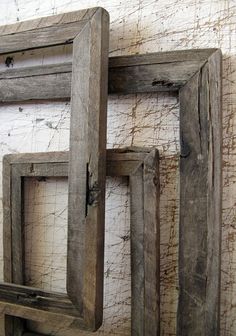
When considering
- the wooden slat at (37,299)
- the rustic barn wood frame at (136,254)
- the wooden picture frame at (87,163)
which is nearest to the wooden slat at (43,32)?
the wooden picture frame at (87,163)

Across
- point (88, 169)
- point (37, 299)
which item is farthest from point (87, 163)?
point (37, 299)

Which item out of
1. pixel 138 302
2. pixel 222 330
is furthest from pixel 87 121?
pixel 222 330

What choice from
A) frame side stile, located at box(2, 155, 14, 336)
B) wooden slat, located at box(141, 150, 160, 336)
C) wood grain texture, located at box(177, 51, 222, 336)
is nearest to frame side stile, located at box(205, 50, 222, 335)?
wood grain texture, located at box(177, 51, 222, 336)

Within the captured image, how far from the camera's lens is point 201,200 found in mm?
647

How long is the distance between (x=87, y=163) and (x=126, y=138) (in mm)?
135

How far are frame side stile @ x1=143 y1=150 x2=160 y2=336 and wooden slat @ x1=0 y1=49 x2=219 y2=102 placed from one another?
16cm

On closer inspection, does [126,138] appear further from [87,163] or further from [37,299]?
[37,299]

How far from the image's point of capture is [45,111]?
82 cm

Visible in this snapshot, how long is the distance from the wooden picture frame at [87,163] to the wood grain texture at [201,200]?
17 centimetres

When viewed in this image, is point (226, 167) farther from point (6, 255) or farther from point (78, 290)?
point (6, 255)

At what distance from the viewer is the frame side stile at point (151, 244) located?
2.22 ft

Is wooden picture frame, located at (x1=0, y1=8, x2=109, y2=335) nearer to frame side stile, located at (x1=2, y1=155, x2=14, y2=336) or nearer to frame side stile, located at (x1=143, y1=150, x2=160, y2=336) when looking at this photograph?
frame side stile, located at (x1=143, y1=150, x2=160, y2=336)

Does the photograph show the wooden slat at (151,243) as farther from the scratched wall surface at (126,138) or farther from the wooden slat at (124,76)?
the wooden slat at (124,76)

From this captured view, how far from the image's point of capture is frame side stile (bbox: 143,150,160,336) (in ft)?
2.22
